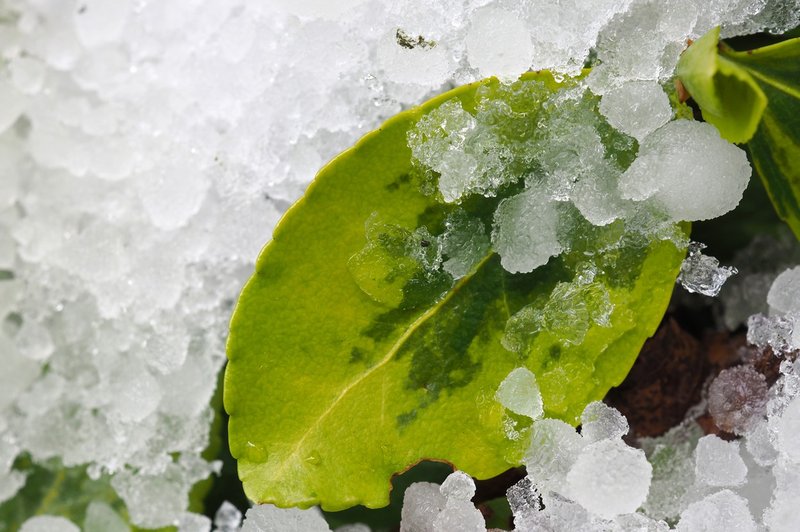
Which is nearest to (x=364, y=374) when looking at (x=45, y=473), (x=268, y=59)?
(x=268, y=59)

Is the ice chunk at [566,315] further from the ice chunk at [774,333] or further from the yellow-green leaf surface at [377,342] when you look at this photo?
the ice chunk at [774,333]

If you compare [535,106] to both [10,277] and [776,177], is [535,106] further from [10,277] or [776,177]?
[10,277]

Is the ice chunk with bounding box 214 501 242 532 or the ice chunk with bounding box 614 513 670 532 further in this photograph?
the ice chunk with bounding box 214 501 242 532

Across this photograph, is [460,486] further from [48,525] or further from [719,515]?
[48,525]

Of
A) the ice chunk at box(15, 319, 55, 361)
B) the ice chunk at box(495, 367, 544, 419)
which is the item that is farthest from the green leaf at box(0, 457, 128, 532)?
the ice chunk at box(495, 367, 544, 419)

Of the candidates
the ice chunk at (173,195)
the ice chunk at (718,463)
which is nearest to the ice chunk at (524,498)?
the ice chunk at (718,463)

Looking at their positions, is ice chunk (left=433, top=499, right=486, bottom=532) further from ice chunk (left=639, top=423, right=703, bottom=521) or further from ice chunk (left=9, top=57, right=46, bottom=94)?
ice chunk (left=9, top=57, right=46, bottom=94)

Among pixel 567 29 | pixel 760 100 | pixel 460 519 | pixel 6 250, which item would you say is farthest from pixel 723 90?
pixel 6 250
